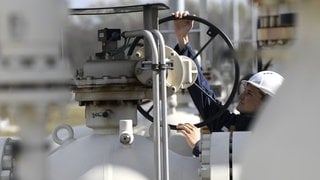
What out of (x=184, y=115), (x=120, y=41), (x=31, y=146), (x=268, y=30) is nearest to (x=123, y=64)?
(x=120, y=41)

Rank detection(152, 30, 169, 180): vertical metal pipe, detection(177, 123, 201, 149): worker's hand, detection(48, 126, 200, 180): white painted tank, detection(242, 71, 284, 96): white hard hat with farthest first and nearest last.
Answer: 1. detection(242, 71, 284, 96): white hard hat
2. detection(177, 123, 201, 149): worker's hand
3. detection(48, 126, 200, 180): white painted tank
4. detection(152, 30, 169, 180): vertical metal pipe

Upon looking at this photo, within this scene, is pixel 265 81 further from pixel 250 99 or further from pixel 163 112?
pixel 163 112

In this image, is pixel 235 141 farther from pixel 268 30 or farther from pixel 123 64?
pixel 268 30

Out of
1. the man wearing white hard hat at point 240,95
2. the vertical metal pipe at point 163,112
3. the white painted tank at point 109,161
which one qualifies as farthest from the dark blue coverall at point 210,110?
the vertical metal pipe at point 163,112

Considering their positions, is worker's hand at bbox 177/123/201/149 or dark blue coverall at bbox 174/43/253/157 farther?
dark blue coverall at bbox 174/43/253/157

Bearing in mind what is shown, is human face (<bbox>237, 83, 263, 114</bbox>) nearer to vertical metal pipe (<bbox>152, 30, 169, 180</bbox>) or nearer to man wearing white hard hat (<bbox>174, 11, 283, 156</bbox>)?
man wearing white hard hat (<bbox>174, 11, 283, 156</bbox>)

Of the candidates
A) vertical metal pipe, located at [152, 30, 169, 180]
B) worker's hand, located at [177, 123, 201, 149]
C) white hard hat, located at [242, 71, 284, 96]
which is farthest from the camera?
white hard hat, located at [242, 71, 284, 96]

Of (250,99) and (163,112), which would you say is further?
(250,99)

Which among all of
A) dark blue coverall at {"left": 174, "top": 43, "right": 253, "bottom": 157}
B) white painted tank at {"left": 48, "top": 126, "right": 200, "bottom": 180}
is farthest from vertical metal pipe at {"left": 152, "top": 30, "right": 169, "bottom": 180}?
dark blue coverall at {"left": 174, "top": 43, "right": 253, "bottom": 157}

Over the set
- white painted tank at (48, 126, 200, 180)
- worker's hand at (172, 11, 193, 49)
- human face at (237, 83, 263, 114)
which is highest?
worker's hand at (172, 11, 193, 49)

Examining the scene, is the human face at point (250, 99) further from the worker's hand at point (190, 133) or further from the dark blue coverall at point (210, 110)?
the worker's hand at point (190, 133)

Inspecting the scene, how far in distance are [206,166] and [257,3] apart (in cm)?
125

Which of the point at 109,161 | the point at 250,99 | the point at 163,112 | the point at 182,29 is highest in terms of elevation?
the point at 182,29

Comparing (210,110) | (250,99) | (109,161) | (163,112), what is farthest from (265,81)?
(163,112)
